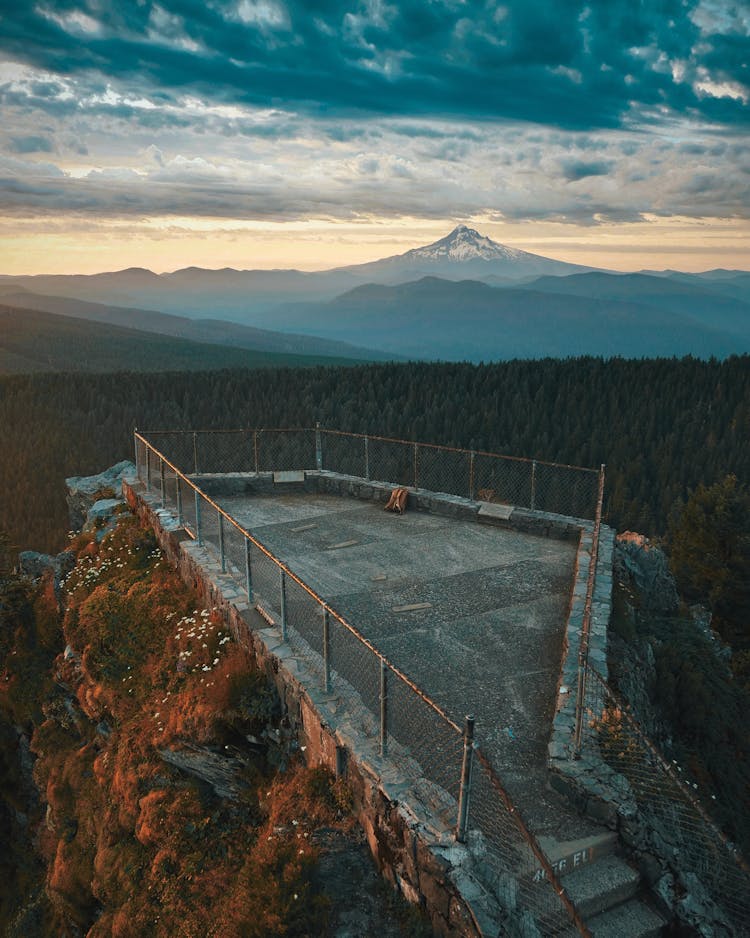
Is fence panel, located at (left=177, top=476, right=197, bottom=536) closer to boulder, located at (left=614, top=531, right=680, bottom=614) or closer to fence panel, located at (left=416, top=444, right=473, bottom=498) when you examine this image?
A: fence panel, located at (left=416, top=444, right=473, bottom=498)

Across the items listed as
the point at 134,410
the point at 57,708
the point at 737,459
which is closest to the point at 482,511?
the point at 57,708

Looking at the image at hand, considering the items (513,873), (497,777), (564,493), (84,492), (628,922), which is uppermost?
(497,777)

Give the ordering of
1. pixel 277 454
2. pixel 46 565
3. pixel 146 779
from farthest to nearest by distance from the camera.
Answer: pixel 46 565
pixel 277 454
pixel 146 779

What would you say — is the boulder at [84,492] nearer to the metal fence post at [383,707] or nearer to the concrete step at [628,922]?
the metal fence post at [383,707]

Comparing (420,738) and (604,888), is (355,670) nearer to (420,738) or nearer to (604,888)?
(420,738)

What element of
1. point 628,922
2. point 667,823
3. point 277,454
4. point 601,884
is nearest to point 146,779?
point 601,884

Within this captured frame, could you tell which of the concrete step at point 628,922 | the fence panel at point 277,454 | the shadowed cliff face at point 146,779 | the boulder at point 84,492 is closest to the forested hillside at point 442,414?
the fence panel at point 277,454
